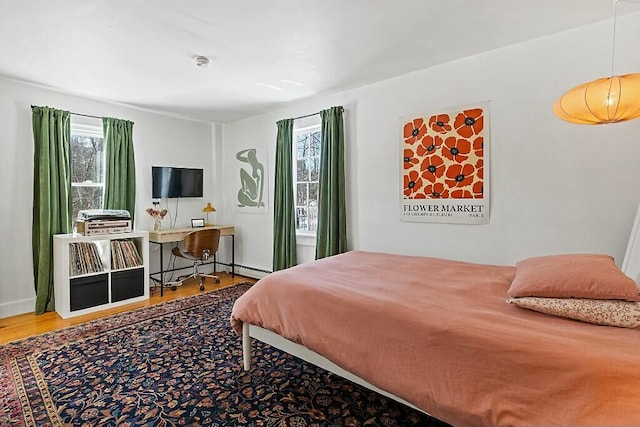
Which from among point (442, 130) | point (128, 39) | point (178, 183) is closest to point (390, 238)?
point (442, 130)

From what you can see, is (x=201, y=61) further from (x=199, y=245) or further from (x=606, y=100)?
(x=606, y=100)

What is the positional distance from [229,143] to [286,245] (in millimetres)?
2151

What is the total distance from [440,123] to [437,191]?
65 cm

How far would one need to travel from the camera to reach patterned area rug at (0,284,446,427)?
1.88 meters

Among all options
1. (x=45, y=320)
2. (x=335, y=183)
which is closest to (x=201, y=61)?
(x=335, y=183)

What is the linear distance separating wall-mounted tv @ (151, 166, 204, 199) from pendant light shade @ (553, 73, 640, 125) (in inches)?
181

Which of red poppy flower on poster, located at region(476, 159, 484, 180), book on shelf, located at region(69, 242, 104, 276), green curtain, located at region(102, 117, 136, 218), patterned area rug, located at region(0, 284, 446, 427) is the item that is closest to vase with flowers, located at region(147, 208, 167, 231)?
green curtain, located at region(102, 117, 136, 218)

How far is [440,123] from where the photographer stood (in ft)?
10.5

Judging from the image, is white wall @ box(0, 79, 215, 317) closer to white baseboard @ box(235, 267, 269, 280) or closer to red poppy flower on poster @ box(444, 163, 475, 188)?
white baseboard @ box(235, 267, 269, 280)

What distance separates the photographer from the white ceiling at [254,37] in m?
2.18

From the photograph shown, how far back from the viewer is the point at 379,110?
3.62m

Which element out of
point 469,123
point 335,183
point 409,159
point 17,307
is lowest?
point 17,307

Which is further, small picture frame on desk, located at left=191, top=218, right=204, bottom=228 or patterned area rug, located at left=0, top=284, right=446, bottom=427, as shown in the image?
small picture frame on desk, located at left=191, top=218, right=204, bottom=228

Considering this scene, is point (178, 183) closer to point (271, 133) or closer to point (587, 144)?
point (271, 133)
